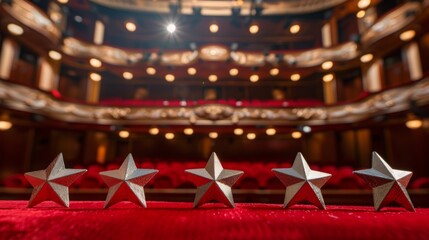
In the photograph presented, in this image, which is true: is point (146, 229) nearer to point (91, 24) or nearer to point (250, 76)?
point (250, 76)

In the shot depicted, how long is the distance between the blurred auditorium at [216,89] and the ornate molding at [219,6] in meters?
0.03

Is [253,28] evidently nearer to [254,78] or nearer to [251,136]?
[254,78]

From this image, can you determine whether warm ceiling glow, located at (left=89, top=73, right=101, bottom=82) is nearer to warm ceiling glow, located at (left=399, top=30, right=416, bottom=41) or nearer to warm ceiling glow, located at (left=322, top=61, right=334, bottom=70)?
warm ceiling glow, located at (left=322, top=61, right=334, bottom=70)

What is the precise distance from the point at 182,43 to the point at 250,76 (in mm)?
1983

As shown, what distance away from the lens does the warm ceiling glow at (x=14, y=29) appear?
3155 millimetres

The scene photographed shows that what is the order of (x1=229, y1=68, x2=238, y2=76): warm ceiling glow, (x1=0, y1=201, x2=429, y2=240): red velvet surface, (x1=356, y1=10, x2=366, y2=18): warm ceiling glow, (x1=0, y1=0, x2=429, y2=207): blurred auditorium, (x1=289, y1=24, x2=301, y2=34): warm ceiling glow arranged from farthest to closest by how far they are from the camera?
(x1=289, y1=24, x2=301, y2=34): warm ceiling glow < (x1=229, y1=68, x2=238, y2=76): warm ceiling glow < (x1=356, y1=10, x2=366, y2=18): warm ceiling glow < (x1=0, y1=0, x2=429, y2=207): blurred auditorium < (x1=0, y1=201, x2=429, y2=240): red velvet surface

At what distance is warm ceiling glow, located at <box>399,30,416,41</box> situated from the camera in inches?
128

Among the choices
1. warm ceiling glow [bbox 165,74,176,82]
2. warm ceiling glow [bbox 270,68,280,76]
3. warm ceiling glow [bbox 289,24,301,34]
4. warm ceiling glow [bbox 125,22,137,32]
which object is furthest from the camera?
warm ceiling glow [bbox 125,22,137,32]

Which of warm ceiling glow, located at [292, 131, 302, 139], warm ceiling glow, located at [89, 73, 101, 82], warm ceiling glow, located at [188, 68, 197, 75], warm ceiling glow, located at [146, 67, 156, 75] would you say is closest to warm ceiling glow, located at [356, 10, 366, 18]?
warm ceiling glow, located at [292, 131, 302, 139]

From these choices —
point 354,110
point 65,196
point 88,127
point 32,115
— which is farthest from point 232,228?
point 88,127

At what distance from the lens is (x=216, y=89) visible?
5586mm

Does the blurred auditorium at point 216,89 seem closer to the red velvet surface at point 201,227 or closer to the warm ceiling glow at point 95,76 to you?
the warm ceiling glow at point 95,76

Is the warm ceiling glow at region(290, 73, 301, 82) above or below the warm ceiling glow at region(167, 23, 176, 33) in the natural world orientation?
below

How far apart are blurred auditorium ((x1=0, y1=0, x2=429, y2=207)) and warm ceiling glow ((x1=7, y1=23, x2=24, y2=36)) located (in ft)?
0.07
